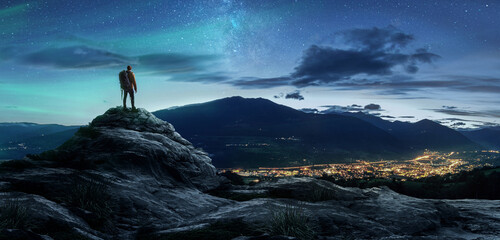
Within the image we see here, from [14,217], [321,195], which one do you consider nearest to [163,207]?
[14,217]

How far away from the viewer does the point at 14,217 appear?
10.6m

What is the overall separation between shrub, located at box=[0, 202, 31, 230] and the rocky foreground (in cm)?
4

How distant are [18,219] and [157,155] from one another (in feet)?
46.9

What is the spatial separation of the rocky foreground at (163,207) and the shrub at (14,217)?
0.04m

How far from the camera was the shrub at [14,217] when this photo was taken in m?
10.2

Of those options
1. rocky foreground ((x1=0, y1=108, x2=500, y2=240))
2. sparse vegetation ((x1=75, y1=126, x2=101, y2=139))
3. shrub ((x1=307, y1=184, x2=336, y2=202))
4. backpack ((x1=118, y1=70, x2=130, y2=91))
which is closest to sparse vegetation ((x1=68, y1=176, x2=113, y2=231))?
rocky foreground ((x1=0, y1=108, x2=500, y2=240))

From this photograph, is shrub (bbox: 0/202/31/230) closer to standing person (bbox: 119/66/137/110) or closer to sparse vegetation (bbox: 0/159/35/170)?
sparse vegetation (bbox: 0/159/35/170)

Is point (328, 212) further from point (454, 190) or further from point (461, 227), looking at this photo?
point (454, 190)

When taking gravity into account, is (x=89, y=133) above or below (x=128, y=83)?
below

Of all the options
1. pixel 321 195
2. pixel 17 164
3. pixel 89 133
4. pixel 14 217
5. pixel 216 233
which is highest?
pixel 89 133

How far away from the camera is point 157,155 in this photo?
24.9 meters

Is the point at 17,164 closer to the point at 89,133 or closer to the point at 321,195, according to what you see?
the point at 89,133

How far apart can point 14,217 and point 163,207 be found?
7.14 m

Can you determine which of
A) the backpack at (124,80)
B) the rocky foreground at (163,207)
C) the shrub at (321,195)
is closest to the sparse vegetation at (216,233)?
the rocky foreground at (163,207)
